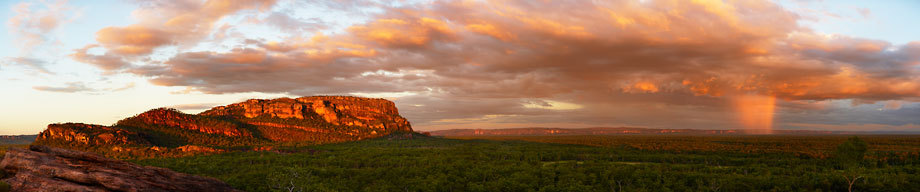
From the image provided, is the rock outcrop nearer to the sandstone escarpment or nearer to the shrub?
the shrub

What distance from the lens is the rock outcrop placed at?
31.0 m

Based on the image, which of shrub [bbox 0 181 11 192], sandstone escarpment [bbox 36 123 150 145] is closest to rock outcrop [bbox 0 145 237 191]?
shrub [bbox 0 181 11 192]

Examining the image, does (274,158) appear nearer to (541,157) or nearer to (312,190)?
(312,190)

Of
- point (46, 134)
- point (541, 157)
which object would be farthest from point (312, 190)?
point (46, 134)

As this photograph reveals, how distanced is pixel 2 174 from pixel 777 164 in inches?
6670

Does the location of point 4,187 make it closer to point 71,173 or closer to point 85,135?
point 71,173

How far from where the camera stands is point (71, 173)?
1310 inches

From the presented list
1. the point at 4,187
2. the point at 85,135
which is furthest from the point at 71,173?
the point at 85,135

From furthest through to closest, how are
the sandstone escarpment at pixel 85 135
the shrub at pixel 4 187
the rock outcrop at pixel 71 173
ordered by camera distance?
1. the sandstone escarpment at pixel 85 135
2. the rock outcrop at pixel 71 173
3. the shrub at pixel 4 187

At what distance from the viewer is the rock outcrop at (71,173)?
102ft

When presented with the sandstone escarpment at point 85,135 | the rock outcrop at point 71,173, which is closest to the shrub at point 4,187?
the rock outcrop at point 71,173

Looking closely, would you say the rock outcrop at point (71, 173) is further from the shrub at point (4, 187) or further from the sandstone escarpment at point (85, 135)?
the sandstone escarpment at point (85, 135)

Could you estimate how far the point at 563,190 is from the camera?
3063 inches

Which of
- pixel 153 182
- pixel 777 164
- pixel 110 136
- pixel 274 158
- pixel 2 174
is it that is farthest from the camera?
pixel 110 136
